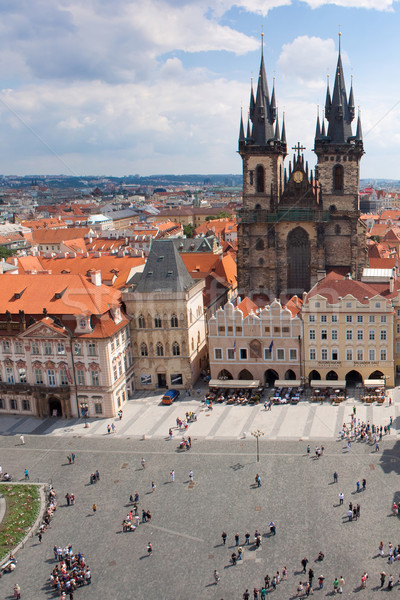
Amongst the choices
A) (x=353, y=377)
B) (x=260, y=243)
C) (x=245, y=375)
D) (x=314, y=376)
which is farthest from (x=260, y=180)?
(x=353, y=377)

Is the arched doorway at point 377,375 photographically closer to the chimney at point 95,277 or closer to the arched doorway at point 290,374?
the arched doorway at point 290,374

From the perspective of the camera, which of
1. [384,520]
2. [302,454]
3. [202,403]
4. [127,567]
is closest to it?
[127,567]

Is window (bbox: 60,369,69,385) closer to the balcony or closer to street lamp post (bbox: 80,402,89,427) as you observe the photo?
street lamp post (bbox: 80,402,89,427)

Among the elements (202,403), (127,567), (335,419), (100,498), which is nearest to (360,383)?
(335,419)

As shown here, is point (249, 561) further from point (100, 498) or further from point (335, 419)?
point (335, 419)

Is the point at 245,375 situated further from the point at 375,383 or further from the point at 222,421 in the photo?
the point at 375,383

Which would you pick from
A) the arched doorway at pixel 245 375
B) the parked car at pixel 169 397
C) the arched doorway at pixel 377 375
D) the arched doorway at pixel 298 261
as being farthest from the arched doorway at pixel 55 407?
the arched doorway at pixel 298 261

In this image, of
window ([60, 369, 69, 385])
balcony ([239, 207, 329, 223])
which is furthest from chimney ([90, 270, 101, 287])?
balcony ([239, 207, 329, 223])
